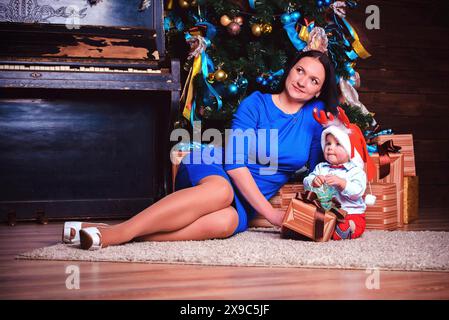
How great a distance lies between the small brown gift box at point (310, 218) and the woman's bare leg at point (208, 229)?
199 mm

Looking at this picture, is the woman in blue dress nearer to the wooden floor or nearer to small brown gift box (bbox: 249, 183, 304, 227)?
small brown gift box (bbox: 249, 183, 304, 227)

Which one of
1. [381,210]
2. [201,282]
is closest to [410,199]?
[381,210]

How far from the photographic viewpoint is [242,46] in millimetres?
3221

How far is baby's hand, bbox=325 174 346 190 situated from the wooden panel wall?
6.98 ft

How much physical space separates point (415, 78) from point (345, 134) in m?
2.32

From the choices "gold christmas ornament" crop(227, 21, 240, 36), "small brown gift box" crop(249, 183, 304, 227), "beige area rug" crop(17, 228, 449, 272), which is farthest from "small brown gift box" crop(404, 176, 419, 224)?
"gold christmas ornament" crop(227, 21, 240, 36)

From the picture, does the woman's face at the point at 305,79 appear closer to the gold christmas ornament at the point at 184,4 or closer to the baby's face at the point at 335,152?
the baby's face at the point at 335,152

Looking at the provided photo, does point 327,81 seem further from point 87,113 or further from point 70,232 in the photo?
point 87,113

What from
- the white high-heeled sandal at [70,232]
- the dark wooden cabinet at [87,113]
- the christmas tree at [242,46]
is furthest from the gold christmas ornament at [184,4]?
the white high-heeled sandal at [70,232]

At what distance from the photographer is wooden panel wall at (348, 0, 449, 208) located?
165 inches

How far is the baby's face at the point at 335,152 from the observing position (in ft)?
7.32
